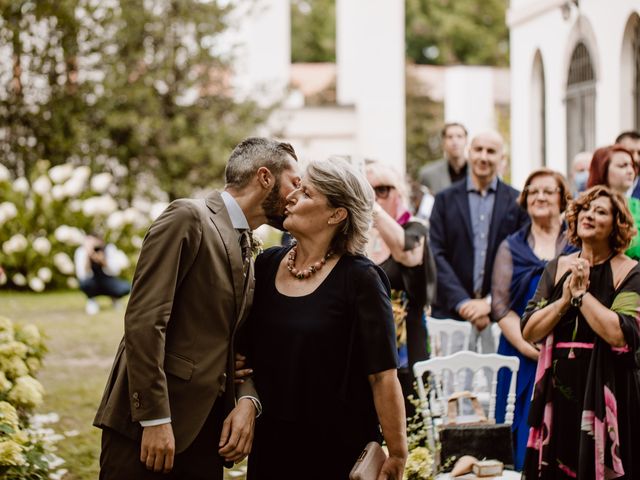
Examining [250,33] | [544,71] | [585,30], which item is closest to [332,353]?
[585,30]

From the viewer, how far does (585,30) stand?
46.0 ft

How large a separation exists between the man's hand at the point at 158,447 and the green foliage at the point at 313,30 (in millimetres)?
48094

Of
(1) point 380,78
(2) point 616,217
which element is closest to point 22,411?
(2) point 616,217

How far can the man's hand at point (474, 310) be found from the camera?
7.24 m

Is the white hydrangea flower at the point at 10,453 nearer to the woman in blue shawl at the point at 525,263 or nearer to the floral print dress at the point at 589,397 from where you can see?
the floral print dress at the point at 589,397

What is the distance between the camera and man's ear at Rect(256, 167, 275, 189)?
3.94 m

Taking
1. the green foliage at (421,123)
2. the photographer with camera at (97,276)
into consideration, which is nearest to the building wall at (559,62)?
the photographer with camera at (97,276)

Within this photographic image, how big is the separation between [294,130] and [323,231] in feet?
81.7

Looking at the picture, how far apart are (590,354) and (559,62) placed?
10903 millimetres

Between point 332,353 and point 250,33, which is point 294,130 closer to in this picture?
point 250,33

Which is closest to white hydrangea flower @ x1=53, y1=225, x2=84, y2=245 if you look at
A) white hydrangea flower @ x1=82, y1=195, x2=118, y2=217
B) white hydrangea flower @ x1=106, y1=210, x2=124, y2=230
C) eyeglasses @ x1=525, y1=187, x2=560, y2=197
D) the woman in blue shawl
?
white hydrangea flower @ x1=82, y1=195, x2=118, y2=217

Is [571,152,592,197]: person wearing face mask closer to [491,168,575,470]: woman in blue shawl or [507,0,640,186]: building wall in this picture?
[491,168,575,470]: woman in blue shawl

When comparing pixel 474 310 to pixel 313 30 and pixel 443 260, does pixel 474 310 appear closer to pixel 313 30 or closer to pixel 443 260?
pixel 443 260

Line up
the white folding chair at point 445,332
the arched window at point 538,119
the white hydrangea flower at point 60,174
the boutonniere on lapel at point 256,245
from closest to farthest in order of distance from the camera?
the boutonniere on lapel at point 256,245 → the white folding chair at point 445,332 → the arched window at point 538,119 → the white hydrangea flower at point 60,174
